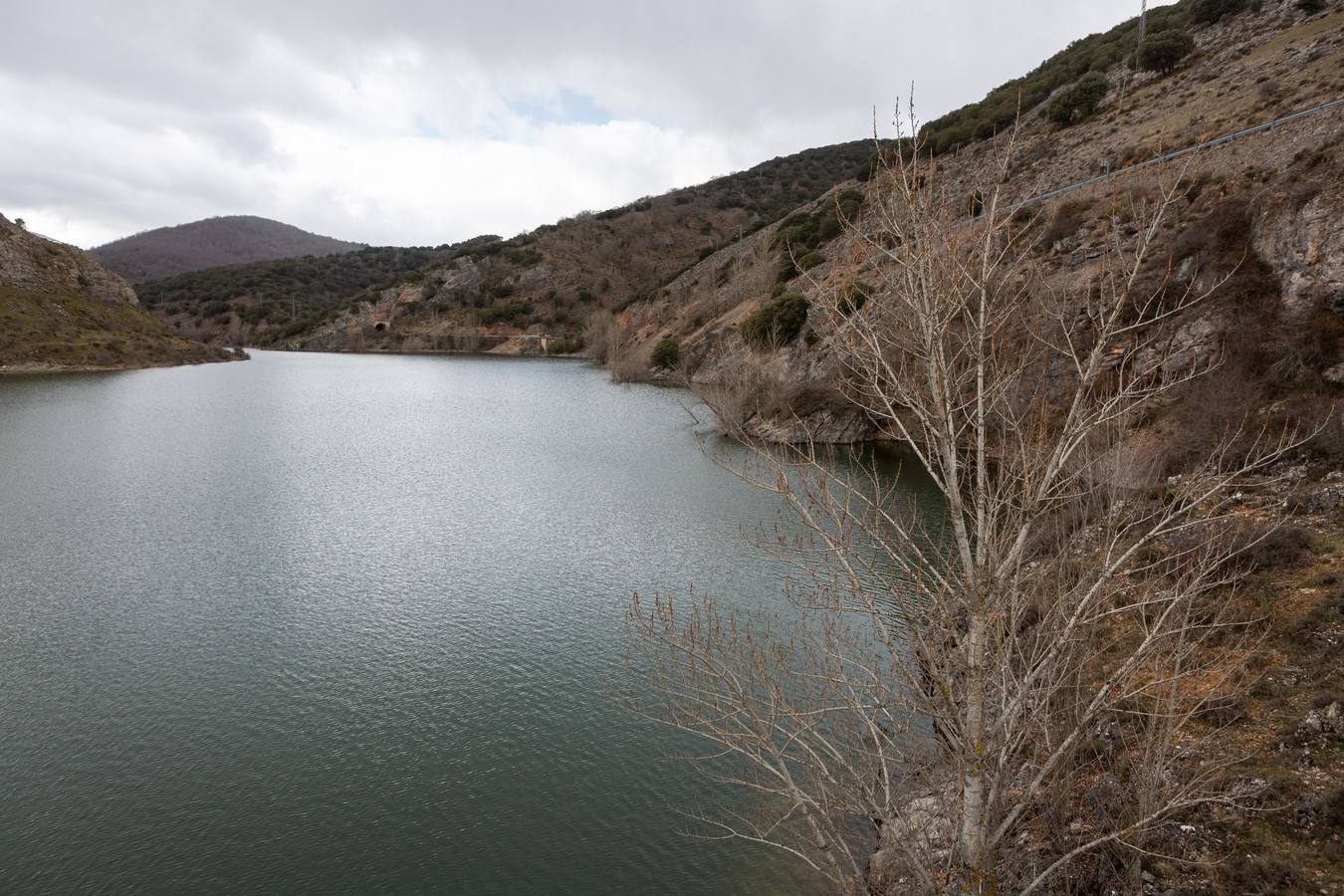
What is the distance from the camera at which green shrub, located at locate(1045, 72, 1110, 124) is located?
53438 mm

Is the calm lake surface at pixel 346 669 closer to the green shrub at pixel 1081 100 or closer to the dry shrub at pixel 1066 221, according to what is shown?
the dry shrub at pixel 1066 221

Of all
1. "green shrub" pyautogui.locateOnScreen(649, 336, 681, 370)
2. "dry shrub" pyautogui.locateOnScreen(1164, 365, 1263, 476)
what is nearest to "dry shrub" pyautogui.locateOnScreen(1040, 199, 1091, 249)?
"dry shrub" pyautogui.locateOnScreen(1164, 365, 1263, 476)

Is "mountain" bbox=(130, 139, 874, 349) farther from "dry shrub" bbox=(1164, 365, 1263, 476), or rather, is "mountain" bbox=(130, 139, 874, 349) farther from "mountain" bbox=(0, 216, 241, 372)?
"dry shrub" bbox=(1164, 365, 1263, 476)

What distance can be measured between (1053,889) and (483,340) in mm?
114500

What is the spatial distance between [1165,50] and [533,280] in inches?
3733

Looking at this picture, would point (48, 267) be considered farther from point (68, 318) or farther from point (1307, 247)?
point (1307, 247)

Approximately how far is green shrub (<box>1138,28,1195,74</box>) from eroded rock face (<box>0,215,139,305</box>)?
10599 cm

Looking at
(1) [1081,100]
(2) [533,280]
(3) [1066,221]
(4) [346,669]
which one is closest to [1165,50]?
(1) [1081,100]

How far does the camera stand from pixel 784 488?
25.0ft

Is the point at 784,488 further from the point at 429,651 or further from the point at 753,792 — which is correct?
the point at 429,651

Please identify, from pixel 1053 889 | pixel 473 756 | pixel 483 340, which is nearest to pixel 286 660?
pixel 473 756

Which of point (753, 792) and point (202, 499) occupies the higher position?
point (202, 499)

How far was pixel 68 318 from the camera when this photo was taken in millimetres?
80125

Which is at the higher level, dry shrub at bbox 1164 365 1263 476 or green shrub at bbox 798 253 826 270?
green shrub at bbox 798 253 826 270
